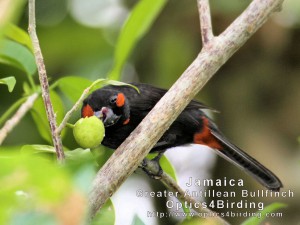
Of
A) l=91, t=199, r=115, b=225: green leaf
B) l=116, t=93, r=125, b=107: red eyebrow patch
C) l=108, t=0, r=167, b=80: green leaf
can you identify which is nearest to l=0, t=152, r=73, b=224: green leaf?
l=91, t=199, r=115, b=225: green leaf

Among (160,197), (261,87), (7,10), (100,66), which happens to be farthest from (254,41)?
(7,10)

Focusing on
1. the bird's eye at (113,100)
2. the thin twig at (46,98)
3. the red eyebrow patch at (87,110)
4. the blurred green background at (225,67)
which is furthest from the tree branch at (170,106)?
the blurred green background at (225,67)

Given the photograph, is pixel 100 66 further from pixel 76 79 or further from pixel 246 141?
pixel 76 79

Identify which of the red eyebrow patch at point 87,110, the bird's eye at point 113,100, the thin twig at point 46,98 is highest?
the bird's eye at point 113,100

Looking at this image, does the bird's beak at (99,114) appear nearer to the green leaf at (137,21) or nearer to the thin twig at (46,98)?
the green leaf at (137,21)

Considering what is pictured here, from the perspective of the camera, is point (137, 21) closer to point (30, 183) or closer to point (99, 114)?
point (30, 183)

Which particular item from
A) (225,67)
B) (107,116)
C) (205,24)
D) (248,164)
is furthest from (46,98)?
(225,67)
